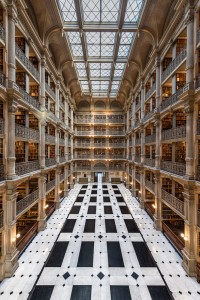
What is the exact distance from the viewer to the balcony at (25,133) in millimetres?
8488

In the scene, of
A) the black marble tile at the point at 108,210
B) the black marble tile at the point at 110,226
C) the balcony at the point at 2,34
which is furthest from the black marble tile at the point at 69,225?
the balcony at the point at 2,34

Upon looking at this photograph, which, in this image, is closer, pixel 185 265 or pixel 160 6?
pixel 185 265

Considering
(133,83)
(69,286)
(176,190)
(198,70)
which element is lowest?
(69,286)

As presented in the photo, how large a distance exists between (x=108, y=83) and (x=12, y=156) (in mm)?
18077

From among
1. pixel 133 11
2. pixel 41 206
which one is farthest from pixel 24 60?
pixel 41 206

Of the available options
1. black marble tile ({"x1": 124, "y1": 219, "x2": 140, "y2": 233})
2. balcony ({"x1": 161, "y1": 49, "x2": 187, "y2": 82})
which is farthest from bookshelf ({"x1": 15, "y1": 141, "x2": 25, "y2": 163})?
balcony ({"x1": 161, "y1": 49, "x2": 187, "y2": 82})

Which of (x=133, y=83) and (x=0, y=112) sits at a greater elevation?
(x=133, y=83)

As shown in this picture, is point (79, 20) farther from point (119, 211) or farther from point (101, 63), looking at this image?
point (119, 211)

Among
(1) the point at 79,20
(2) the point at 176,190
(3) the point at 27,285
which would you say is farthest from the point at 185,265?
(1) the point at 79,20

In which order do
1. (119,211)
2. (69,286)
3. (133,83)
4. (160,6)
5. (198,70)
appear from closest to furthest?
(69,286) < (198,70) < (160,6) < (119,211) < (133,83)

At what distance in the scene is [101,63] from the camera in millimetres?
16859

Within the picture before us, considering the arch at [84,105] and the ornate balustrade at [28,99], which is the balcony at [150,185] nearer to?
the ornate balustrade at [28,99]

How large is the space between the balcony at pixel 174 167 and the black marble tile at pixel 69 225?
7.77 meters

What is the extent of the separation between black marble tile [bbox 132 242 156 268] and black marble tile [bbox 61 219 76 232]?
180 inches
